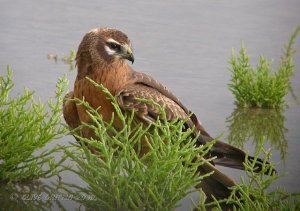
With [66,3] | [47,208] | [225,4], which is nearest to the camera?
[47,208]

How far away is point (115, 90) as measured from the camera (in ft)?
22.0

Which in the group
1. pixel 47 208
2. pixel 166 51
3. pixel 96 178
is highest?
pixel 166 51

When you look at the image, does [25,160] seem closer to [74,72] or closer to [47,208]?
[47,208]

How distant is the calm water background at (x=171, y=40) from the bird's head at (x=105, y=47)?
2418 mm

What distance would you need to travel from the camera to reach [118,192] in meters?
5.62

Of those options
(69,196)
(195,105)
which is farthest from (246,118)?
(69,196)

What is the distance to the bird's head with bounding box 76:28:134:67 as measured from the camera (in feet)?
21.7

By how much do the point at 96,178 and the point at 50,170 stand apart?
1241 mm

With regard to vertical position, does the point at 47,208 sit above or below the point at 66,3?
below

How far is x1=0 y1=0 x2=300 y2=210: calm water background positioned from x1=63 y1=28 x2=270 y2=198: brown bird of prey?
170cm

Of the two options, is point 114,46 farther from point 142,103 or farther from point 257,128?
point 257,128

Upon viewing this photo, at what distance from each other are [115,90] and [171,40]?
611cm

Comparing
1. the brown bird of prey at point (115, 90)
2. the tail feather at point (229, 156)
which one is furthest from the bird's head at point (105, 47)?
the tail feather at point (229, 156)

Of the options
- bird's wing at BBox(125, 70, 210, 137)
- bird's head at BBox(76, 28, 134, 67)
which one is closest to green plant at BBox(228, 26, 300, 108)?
bird's wing at BBox(125, 70, 210, 137)
